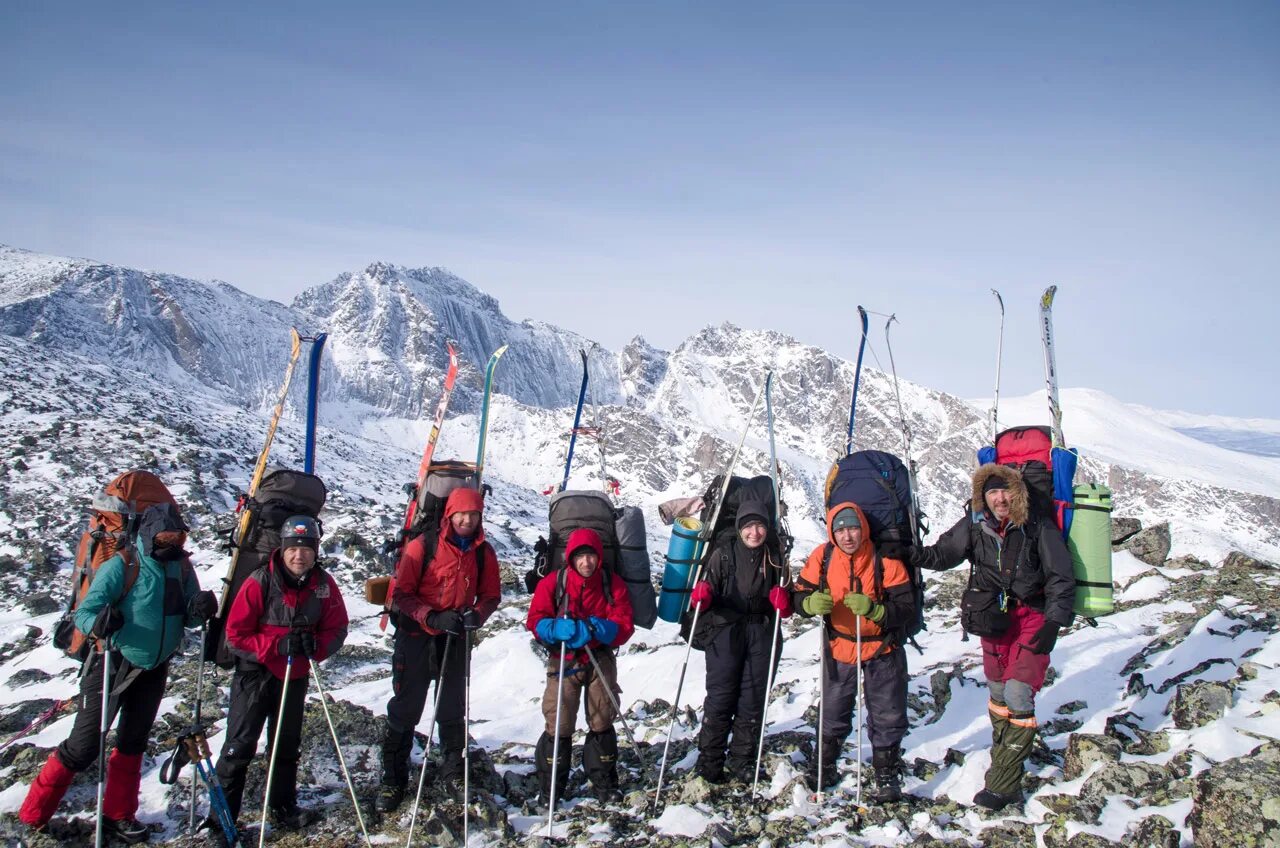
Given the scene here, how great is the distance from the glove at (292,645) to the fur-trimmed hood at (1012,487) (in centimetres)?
583

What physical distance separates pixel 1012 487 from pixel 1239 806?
260 centimetres

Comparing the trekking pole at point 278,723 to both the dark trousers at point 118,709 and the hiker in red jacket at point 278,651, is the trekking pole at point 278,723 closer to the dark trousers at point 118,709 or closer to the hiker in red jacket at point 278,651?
the hiker in red jacket at point 278,651

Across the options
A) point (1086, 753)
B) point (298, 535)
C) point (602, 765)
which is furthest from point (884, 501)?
point (298, 535)

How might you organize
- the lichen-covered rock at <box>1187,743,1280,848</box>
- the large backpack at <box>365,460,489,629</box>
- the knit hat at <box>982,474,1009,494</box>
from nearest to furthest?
the lichen-covered rock at <box>1187,743,1280,848</box> < the knit hat at <box>982,474,1009,494</box> < the large backpack at <box>365,460,489,629</box>

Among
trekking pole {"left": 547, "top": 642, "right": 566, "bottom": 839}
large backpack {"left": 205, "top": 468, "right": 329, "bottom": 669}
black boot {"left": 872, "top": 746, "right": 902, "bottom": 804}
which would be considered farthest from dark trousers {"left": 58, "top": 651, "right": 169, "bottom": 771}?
black boot {"left": 872, "top": 746, "right": 902, "bottom": 804}

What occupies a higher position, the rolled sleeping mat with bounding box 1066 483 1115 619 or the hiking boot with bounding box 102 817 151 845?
the rolled sleeping mat with bounding box 1066 483 1115 619

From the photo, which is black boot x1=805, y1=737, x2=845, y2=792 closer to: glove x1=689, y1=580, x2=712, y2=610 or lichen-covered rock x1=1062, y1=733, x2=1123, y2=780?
glove x1=689, y1=580, x2=712, y2=610

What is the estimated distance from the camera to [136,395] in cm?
4741

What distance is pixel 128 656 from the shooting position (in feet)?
20.2

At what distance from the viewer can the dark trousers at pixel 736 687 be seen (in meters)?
6.84

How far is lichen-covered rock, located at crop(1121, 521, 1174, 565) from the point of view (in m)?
17.8

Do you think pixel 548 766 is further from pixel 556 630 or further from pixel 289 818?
pixel 289 818

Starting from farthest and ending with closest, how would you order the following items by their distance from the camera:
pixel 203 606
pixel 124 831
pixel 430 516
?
pixel 430 516
pixel 124 831
pixel 203 606

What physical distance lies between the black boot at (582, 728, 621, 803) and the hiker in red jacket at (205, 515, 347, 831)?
249 centimetres
